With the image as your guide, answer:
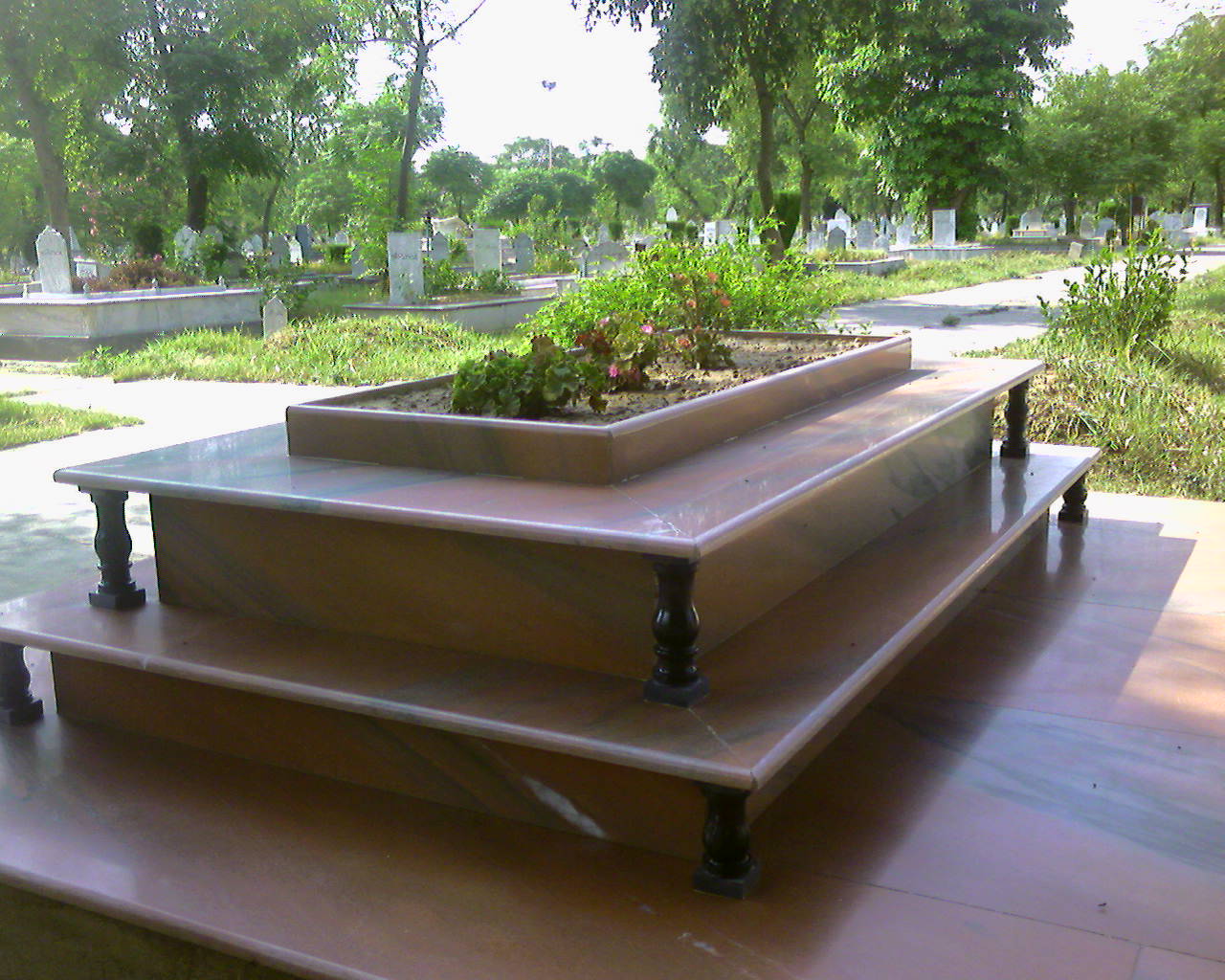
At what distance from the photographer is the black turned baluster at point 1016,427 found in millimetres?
5566

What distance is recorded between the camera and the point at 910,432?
3855 mm

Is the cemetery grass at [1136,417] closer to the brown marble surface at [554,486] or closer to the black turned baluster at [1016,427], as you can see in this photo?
the black turned baluster at [1016,427]

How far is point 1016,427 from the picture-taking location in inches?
221

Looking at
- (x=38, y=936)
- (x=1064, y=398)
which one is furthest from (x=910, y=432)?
(x=1064, y=398)

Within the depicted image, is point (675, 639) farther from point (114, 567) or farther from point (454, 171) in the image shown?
point (454, 171)

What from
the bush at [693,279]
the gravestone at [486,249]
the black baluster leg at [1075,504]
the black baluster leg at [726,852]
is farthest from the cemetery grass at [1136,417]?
the gravestone at [486,249]

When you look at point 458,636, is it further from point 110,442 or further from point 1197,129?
point 1197,129

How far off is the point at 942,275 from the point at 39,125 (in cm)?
2080

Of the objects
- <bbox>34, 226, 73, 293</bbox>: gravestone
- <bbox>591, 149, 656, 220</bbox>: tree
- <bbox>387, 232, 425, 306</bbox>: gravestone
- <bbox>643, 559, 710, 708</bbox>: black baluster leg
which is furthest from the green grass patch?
<bbox>591, 149, 656, 220</bbox>: tree

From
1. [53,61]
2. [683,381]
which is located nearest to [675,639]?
[683,381]

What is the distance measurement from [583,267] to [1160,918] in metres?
23.1

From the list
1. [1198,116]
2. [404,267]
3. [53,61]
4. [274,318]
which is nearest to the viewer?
[274,318]

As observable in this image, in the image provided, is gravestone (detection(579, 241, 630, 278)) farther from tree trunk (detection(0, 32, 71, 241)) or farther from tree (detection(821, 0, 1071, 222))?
tree trunk (detection(0, 32, 71, 241))

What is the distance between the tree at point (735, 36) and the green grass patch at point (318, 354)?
9661 mm
